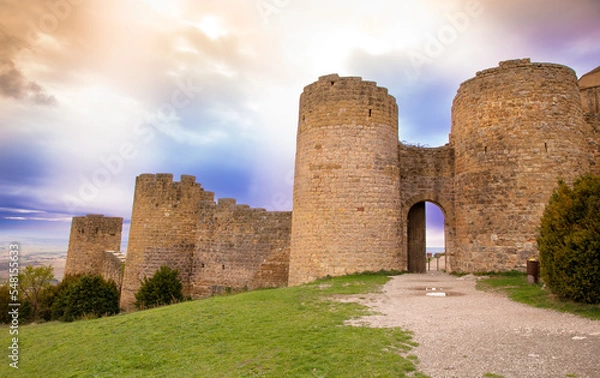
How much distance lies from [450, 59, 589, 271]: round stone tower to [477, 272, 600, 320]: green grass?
4.50 feet

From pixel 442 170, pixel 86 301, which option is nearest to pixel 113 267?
pixel 86 301

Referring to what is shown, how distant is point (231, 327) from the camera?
27.8ft

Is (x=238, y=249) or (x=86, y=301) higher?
(x=238, y=249)

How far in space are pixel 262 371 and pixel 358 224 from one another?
33.6 feet

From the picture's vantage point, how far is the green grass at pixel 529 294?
323 inches

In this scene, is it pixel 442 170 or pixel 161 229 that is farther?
pixel 161 229

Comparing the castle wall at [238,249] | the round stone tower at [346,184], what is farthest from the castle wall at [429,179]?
the castle wall at [238,249]

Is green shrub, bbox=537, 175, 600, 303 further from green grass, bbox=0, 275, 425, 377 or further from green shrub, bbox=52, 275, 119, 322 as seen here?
green shrub, bbox=52, 275, 119, 322

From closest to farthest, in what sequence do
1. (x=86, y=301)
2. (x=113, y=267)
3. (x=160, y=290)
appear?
(x=160, y=290) < (x=86, y=301) < (x=113, y=267)

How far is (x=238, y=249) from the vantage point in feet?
66.8

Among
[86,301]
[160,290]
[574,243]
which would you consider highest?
[574,243]

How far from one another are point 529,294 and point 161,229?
56.9 ft

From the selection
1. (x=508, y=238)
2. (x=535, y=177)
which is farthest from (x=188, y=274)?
(x=535, y=177)

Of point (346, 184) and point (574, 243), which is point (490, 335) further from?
point (346, 184)
